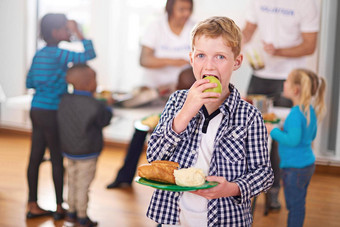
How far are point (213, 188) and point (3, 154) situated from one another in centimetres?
411

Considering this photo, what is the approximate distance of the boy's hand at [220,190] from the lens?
47.8 inches

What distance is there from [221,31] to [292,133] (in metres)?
1.40

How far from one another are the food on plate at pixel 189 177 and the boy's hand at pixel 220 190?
0.09 ft

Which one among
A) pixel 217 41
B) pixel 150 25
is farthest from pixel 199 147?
pixel 150 25

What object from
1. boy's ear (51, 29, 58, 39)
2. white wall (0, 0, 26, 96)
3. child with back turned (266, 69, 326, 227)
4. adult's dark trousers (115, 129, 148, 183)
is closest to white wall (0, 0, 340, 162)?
white wall (0, 0, 26, 96)

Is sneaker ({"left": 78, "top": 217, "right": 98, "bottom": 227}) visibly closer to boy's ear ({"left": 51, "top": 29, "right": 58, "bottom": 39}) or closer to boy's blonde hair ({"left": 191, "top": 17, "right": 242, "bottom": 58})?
boy's ear ({"left": 51, "top": 29, "right": 58, "bottom": 39})

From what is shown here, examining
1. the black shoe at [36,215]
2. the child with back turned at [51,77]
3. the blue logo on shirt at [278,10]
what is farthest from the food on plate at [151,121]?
the blue logo on shirt at [278,10]

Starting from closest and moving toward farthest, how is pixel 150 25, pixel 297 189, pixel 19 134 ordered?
pixel 297 189 < pixel 150 25 < pixel 19 134

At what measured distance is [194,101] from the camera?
1.21 m

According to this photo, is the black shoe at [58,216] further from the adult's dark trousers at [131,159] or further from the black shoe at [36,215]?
the adult's dark trousers at [131,159]

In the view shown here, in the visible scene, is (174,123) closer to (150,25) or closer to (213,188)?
(213,188)

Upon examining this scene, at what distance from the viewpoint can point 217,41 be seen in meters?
1.22

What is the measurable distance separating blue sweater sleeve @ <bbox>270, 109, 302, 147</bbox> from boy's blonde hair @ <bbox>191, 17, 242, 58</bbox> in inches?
52.7

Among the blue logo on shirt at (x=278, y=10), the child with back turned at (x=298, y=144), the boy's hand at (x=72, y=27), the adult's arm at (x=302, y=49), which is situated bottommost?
the child with back turned at (x=298, y=144)
